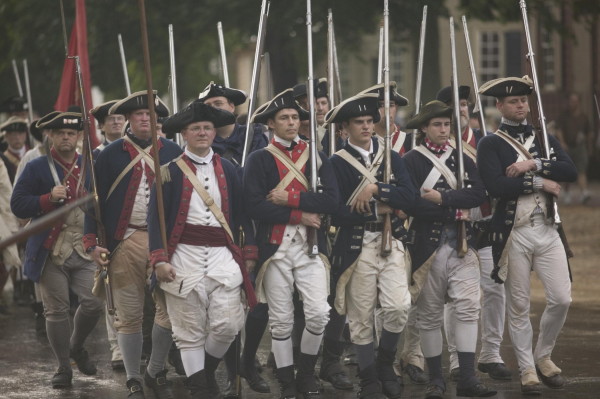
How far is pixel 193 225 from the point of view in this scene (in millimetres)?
8750

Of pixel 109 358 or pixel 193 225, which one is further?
pixel 109 358

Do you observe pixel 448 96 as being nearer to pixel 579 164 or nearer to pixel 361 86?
pixel 579 164

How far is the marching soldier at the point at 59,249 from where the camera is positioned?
10109 millimetres

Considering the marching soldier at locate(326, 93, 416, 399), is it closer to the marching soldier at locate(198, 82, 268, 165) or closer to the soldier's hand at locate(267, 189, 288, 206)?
the soldier's hand at locate(267, 189, 288, 206)

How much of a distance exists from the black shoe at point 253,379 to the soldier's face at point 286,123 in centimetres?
163

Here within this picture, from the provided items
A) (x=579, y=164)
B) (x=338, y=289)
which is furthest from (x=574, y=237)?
(x=338, y=289)

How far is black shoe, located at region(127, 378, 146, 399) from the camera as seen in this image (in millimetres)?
9266

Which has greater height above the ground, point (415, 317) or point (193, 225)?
point (193, 225)

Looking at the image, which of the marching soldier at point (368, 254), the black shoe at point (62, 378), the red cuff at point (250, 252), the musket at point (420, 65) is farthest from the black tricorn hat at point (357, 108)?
the black shoe at point (62, 378)

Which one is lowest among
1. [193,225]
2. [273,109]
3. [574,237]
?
[574,237]

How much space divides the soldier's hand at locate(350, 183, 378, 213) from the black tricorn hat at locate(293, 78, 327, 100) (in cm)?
178

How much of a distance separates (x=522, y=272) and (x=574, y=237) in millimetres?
11571

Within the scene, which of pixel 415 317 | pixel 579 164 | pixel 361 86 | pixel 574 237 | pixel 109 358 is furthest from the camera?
pixel 361 86

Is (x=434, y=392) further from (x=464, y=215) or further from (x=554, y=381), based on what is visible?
(x=464, y=215)
